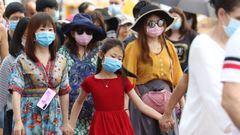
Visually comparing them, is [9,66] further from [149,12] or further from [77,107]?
[149,12]

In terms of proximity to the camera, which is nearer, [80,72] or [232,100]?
[232,100]

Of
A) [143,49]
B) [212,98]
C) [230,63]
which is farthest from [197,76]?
[143,49]

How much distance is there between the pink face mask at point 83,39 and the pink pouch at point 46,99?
130 cm

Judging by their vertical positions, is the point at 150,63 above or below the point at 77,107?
above

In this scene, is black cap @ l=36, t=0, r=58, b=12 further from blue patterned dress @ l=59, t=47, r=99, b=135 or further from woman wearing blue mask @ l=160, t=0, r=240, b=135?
woman wearing blue mask @ l=160, t=0, r=240, b=135

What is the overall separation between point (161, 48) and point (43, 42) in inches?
59.2

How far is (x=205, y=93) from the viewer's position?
500 cm

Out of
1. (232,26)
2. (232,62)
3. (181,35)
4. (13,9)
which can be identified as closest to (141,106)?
(13,9)

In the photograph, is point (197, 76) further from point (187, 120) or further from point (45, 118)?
point (45, 118)

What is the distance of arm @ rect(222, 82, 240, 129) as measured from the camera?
13.5 ft

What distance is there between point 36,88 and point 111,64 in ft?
2.63

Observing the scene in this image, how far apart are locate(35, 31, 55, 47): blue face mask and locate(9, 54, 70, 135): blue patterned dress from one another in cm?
19

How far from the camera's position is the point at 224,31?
16.8 ft

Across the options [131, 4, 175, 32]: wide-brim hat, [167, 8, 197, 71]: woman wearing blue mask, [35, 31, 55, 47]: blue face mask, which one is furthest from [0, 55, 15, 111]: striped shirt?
[167, 8, 197, 71]: woman wearing blue mask
